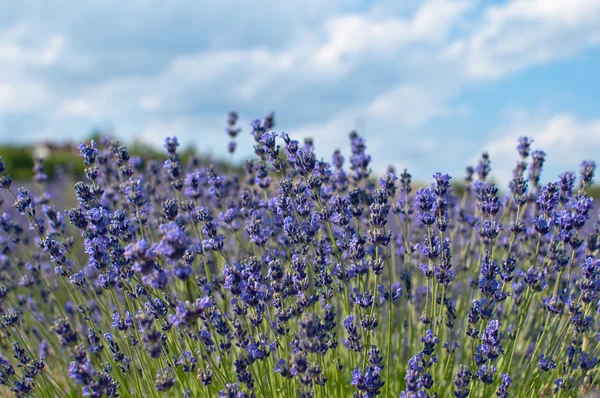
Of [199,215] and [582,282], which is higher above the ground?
[199,215]

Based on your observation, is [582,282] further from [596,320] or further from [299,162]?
[299,162]

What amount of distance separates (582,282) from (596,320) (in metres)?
1.23

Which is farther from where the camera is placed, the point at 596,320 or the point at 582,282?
the point at 596,320

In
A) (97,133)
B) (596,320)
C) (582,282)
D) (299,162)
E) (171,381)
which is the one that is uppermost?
(97,133)

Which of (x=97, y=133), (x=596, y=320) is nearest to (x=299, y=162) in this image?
(x=596, y=320)

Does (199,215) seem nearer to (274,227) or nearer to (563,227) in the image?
(274,227)

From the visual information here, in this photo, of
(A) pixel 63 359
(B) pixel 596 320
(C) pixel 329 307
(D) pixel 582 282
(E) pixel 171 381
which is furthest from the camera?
(A) pixel 63 359

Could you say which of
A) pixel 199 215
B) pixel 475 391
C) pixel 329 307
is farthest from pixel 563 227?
pixel 199 215

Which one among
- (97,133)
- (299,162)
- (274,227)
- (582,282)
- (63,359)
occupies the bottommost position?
(63,359)

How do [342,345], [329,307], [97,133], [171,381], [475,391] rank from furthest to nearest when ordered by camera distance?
[97,133] → [342,345] → [475,391] → [329,307] → [171,381]

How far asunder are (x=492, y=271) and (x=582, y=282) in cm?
67

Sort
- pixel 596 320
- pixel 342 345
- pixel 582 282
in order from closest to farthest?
pixel 582 282 → pixel 596 320 → pixel 342 345

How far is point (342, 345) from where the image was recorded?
5023mm

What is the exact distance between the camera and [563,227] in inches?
148
